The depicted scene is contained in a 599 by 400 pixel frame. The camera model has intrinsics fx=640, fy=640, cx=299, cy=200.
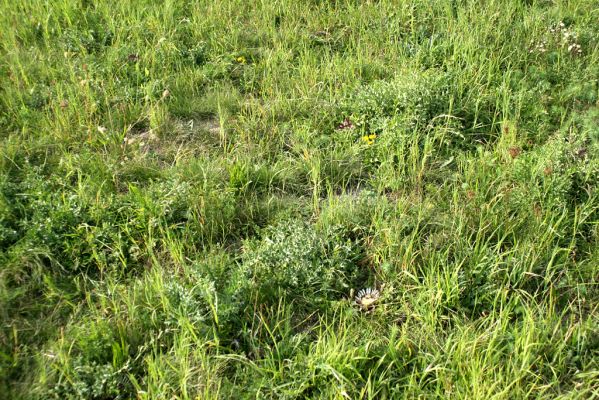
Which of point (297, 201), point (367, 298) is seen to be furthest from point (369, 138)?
point (367, 298)

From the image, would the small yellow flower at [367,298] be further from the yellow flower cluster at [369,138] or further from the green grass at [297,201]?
the yellow flower cluster at [369,138]

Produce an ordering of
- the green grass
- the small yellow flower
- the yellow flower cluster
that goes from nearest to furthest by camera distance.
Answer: the green grass, the small yellow flower, the yellow flower cluster

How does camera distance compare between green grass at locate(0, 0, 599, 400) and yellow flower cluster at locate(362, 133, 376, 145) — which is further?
yellow flower cluster at locate(362, 133, 376, 145)

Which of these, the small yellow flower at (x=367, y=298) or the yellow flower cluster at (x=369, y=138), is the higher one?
the yellow flower cluster at (x=369, y=138)

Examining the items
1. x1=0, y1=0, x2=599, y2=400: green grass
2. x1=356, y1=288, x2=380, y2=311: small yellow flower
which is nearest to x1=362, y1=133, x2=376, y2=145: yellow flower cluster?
x1=0, y1=0, x2=599, y2=400: green grass

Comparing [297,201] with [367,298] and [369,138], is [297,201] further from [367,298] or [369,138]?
[367,298]

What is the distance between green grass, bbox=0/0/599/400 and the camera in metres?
2.76

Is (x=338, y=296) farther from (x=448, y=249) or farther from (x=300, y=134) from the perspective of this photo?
(x=300, y=134)

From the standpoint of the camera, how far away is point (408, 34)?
516 cm

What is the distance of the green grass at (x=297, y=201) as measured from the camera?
2.76 m

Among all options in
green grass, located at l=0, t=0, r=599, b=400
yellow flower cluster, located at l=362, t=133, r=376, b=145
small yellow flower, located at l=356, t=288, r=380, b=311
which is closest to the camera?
green grass, located at l=0, t=0, r=599, b=400

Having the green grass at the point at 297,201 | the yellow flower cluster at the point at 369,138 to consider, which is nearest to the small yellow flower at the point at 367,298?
the green grass at the point at 297,201

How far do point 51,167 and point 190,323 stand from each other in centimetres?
158

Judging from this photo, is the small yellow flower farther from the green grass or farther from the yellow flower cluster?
the yellow flower cluster
